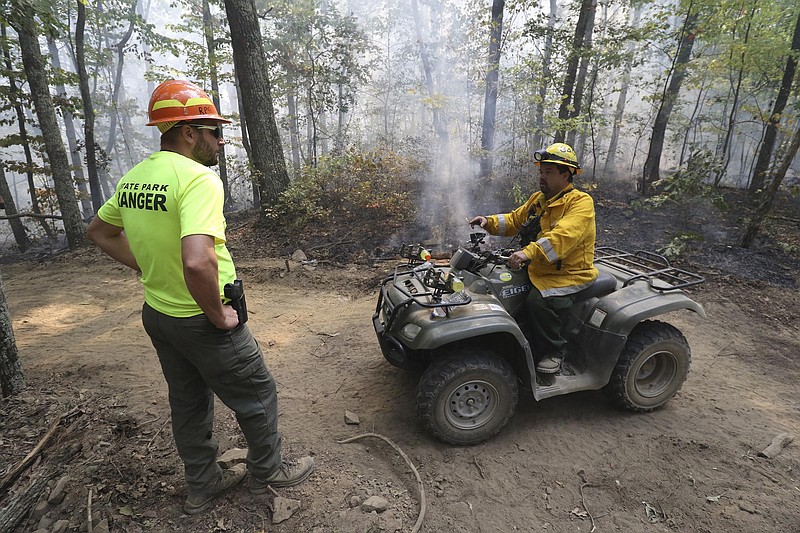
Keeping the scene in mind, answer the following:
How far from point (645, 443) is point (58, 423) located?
15.1ft

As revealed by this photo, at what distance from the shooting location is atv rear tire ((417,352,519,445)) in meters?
2.96

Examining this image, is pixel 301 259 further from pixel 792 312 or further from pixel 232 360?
pixel 792 312

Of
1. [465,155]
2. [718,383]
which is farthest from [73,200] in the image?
[718,383]

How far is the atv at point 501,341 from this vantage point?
2967mm

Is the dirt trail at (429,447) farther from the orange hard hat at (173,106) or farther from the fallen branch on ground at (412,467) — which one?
the orange hard hat at (173,106)

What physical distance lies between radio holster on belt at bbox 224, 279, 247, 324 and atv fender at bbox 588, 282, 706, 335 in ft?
9.21

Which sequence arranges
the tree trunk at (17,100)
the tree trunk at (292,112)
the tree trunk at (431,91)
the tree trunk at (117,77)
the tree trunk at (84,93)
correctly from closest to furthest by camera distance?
the tree trunk at (17,100)
the tree trunk at (84,93)
the tree trunk at (292,112)
the tree trunk at (117,77)
the tree trunk at (431,91)

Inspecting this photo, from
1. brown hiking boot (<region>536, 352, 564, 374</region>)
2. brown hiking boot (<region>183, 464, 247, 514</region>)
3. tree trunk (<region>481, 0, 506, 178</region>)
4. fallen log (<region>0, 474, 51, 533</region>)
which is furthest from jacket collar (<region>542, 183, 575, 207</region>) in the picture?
tree trunk (<region>481, 0, 506, 178</region>)

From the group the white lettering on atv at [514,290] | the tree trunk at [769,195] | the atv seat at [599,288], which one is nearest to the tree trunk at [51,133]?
the white lettering on atv at [514,290]

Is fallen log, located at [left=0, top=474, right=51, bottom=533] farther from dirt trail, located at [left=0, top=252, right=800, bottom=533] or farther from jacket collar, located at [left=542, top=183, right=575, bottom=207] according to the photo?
jacket collar, located at [left=542, top=183, right=575, bottom=207]

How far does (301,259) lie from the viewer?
303 inches

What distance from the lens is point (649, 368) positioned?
11.8ft

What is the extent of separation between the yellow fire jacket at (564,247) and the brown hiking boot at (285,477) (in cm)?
224

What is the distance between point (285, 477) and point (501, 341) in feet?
6.32
